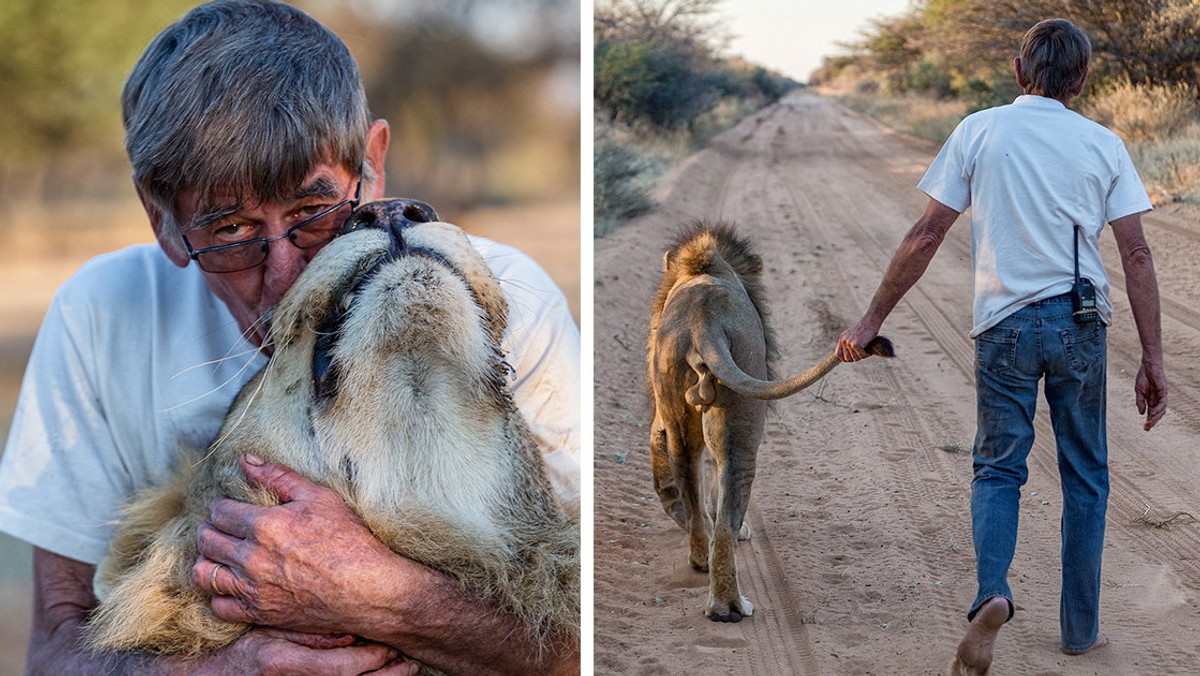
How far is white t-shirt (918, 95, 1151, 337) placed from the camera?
10.7ft

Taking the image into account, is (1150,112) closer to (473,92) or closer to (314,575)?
(314,575)

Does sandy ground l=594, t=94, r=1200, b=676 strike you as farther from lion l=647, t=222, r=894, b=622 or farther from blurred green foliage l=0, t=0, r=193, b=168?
blurred green foliage l=0, t=0, r=193, b=168

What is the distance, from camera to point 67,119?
12.6m

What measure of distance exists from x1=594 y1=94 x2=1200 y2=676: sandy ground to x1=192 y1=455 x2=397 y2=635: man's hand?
195cm

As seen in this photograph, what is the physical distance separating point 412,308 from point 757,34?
342 cm

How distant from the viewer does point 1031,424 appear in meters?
3.34

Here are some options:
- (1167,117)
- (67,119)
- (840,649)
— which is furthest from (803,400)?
(67,119)

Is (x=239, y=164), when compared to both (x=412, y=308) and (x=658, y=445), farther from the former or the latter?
(x=658, y=445)

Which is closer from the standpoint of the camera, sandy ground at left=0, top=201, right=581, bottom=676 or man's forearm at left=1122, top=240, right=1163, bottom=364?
man's forearm at left=1122, top=240, right=1163, bottom=364

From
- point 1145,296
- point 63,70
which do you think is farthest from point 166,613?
point 63,70

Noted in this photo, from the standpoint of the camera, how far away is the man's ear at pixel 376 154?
2791mm

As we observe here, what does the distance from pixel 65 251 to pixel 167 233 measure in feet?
32.4

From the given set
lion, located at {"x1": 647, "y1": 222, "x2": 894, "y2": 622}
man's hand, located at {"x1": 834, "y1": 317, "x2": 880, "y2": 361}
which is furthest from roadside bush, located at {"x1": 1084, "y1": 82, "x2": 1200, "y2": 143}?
man's hand, located at {"x1": 834, "y1": 317, "x2": 880, "y2": 361}

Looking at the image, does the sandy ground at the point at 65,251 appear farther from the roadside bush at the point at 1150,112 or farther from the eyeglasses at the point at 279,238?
the eyeglasses at the point at 279,238
